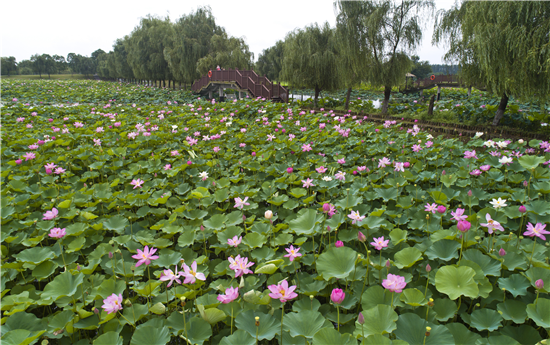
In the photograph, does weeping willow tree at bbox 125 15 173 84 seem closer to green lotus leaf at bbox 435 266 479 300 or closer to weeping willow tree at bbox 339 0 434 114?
weeping willow tree at bbox 339 0 434 114

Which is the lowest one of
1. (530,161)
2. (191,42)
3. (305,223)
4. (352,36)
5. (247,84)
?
(305,223)

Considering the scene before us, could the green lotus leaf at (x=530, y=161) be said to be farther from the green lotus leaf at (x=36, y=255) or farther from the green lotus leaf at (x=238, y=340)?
the green lotus leaf at (x=36, y=255)

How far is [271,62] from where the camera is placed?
36.0 m

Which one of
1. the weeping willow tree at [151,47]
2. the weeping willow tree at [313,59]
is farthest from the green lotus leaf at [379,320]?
the weeping willow tree at [151,47]

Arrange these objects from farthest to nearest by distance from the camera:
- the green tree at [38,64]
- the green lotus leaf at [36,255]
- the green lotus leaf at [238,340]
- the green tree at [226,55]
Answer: the green tree at [38,64] < the green tree at [226,55] < the green lotus leaf at [36,255] < the green lotus leaf at [238,340]

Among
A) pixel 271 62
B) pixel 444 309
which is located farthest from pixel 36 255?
pixel 271 62

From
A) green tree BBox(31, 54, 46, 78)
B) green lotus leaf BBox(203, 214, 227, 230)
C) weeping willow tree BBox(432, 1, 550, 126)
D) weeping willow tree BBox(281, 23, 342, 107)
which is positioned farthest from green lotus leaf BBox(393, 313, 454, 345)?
green tree BBox(31, 54, 46, 78)

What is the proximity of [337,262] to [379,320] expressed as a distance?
34 cm

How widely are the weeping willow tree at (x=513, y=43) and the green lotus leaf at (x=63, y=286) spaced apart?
8.00m

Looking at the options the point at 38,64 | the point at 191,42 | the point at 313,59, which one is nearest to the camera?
the point at 313,59

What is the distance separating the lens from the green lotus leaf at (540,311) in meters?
1.15

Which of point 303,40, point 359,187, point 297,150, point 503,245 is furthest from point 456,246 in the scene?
point 303,40

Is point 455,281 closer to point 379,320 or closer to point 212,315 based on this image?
point 379,320

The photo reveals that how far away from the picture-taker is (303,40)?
13141 mm
